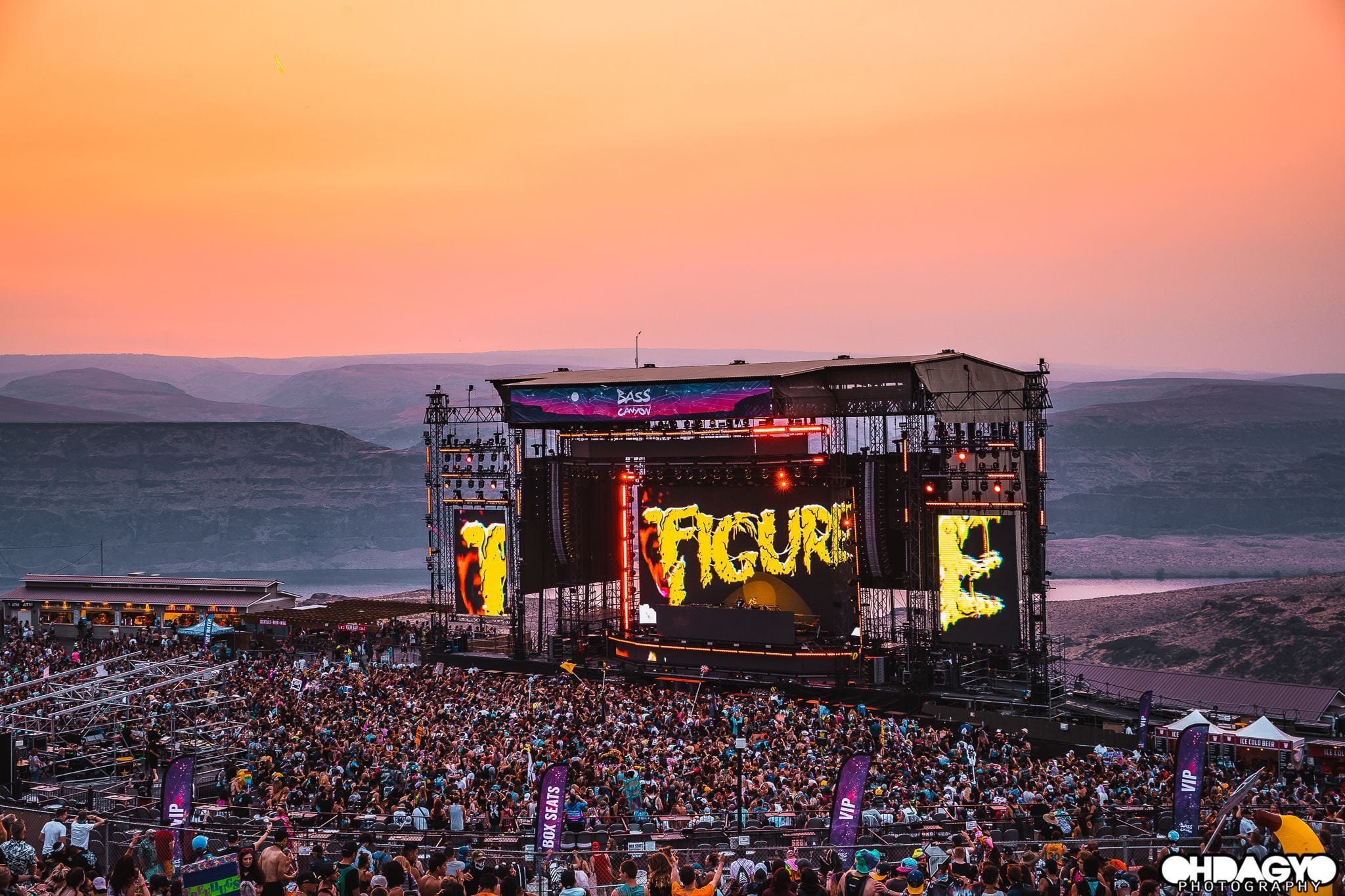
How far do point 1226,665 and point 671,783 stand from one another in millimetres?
60547

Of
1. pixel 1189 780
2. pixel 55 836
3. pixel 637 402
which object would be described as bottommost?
pixel 1189 780

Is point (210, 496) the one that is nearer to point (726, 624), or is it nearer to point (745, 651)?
point (726, 624)

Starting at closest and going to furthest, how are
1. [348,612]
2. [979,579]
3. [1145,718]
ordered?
[1145,718], [979,579], [348,612]

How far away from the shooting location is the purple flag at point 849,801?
15.5m

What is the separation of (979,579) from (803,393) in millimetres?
8766

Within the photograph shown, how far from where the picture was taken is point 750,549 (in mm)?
41500

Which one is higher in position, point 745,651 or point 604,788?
point 604,788

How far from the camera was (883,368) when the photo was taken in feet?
125


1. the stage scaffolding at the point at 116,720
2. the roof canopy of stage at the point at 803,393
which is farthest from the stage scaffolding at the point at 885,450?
the stage scaffolding at the point at 116,720

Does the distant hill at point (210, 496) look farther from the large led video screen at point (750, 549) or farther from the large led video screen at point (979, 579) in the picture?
the large led video screen at point (979, 579)

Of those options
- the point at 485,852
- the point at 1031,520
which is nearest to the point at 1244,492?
the point at 1031,520

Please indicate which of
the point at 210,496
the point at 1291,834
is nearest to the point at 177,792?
the point at 1291,834

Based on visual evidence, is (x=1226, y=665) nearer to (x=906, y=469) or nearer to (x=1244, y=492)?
(x=906, y=469)

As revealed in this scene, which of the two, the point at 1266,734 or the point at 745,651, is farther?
the point at 745,651
